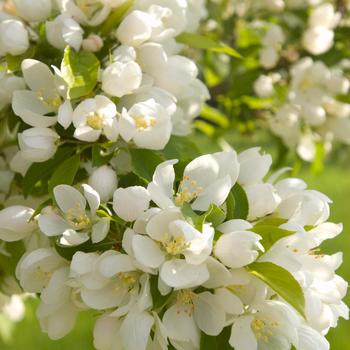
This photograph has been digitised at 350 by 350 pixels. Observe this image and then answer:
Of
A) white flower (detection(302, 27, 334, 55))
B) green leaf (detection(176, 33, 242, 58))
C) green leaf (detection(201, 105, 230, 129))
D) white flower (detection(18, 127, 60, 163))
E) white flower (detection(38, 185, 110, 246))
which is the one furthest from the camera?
green leaf (detection(201, 105, 230, 129))

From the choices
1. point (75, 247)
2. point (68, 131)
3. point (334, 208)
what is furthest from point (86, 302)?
point (334, 208)

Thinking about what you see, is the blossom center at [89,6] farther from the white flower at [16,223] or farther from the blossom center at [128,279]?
the blossom center at [128,279]

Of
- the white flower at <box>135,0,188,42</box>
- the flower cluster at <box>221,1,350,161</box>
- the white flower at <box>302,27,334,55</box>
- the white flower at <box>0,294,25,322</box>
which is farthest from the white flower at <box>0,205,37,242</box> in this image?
the white flower at <box>302,27,334,55</box>

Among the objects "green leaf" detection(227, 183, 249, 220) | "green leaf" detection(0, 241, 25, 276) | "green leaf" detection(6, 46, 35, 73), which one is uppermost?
"green leaf" detection(6, 46, 35, 73)

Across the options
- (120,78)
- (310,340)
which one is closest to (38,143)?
(120,78)

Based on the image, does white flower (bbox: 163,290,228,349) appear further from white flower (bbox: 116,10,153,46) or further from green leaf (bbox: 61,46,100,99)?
white flower (bbox: 116,10,153,46)

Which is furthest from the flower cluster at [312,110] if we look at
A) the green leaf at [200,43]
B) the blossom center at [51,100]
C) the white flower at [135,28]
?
the blossom center at [51,100]
